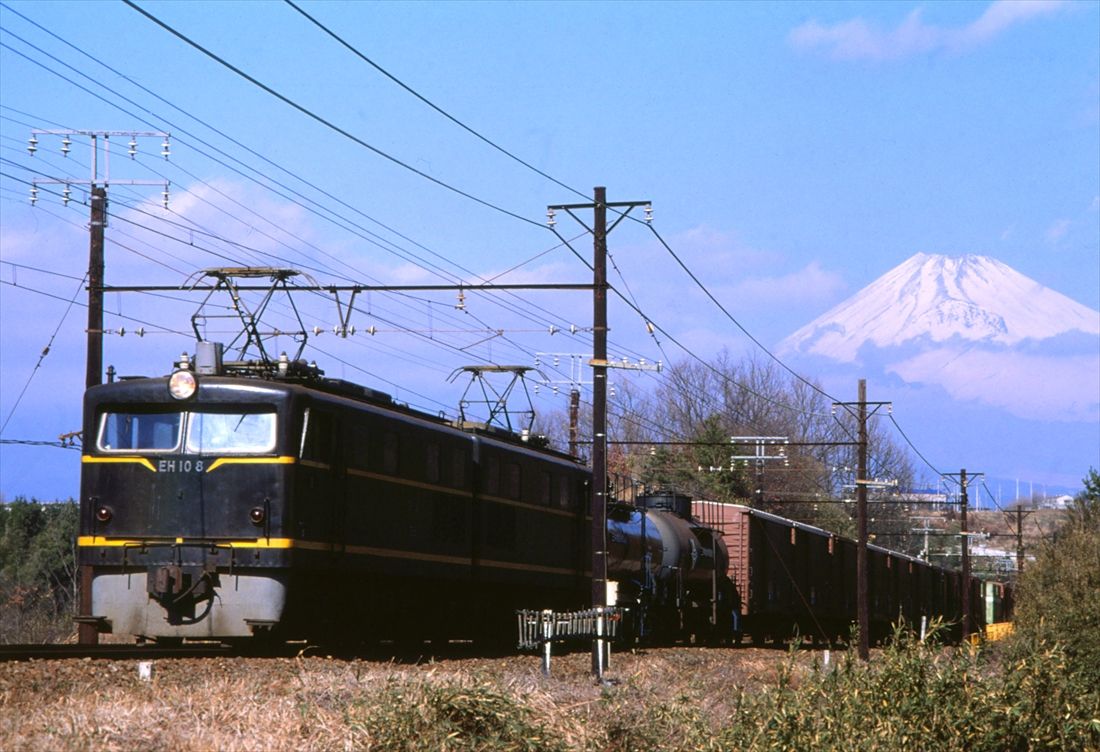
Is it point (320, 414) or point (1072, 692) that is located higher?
point (320, 414)

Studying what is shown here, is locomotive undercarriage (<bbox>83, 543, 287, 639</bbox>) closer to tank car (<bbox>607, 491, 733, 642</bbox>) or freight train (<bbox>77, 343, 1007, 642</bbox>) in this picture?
freight train (<bbox>77, 343, 1007, 642</bbox>)

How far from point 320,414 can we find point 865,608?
2403cm

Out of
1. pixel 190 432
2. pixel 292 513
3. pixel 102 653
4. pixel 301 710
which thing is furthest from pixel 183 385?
pixel 301 710

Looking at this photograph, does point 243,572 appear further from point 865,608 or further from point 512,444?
point 865,608

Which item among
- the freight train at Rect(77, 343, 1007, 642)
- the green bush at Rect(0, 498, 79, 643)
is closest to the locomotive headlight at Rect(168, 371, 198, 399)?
the freight train at Rect(77, 343, 1007, 642)

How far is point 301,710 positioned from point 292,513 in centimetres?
750

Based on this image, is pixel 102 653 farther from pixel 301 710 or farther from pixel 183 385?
pixel 301 710

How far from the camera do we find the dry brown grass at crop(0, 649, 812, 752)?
11117mm

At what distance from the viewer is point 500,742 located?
11.9 metres

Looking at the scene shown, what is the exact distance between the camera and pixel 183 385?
20.1 m

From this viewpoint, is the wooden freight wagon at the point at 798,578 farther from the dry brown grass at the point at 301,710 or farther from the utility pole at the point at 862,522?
the dry brown grass at the point at 301,710

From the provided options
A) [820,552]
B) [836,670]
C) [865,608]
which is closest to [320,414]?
[836,670]

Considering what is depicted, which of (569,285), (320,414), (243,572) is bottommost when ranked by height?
(243,572)

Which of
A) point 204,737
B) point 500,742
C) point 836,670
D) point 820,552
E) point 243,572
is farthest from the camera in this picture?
point 820,552
